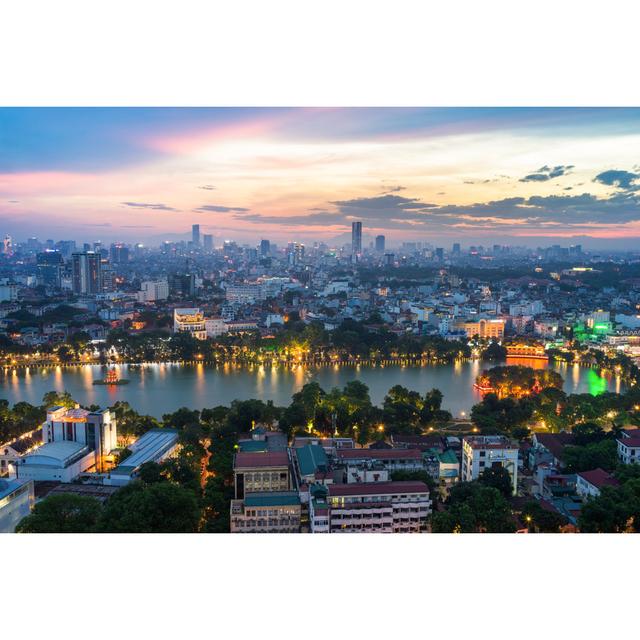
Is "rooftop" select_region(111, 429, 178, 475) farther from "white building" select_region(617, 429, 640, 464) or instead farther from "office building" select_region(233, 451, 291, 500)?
"white building" select_region(617, 429, 640, 464)

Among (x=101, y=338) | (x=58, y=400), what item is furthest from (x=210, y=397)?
(x=101, y=338)

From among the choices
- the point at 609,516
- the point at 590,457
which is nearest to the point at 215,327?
the point at 590,457

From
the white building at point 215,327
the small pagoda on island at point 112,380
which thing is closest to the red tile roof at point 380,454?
the small pagoda on island at point 112,380

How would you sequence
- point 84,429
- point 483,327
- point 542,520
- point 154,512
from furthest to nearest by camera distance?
point 483,327, point 84,429, point 542,520, point 154,512

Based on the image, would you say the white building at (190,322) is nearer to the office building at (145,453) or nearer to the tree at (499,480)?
the office building at (145,453)

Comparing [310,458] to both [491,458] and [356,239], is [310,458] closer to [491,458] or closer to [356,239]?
[491,458]

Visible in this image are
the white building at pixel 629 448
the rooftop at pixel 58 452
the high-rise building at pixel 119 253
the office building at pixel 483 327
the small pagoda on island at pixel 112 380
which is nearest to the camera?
the rooftop at pixel 58 452

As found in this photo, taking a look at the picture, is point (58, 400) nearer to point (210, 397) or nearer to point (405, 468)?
point (210, 397)

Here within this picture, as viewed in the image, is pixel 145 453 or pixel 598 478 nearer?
pixel 598 478
